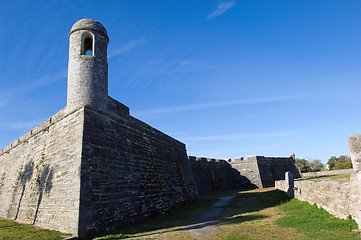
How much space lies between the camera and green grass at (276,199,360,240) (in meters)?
6.00

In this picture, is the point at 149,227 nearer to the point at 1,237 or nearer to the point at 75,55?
the point at 1,237

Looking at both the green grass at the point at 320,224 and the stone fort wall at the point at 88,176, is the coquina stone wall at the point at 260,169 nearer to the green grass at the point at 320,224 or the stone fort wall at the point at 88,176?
the stone fort wall at the point at 88,176

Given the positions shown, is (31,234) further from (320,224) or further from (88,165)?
(320,224)

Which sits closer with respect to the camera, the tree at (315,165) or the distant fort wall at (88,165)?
the distant fort wall at (88,165)

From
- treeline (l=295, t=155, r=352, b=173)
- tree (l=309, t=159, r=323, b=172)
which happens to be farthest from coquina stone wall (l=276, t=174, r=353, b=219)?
tree (l=309, t=159, r=323, b=172)

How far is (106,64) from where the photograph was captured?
11.5 meters

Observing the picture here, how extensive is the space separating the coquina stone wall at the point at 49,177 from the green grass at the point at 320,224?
721 cm

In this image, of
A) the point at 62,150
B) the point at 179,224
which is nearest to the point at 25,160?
the point at 62,150

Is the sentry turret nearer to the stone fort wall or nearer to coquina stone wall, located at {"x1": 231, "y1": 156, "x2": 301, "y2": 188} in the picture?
the stone fort wall

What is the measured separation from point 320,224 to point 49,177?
34.6 feet

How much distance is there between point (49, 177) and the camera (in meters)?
10.0

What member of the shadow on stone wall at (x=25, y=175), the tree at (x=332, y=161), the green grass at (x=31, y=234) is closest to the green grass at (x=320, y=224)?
the green grass at (x=31, y=234)

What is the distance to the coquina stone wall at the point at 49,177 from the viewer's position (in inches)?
331

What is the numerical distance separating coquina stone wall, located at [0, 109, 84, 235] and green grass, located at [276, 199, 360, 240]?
23.6 ft
